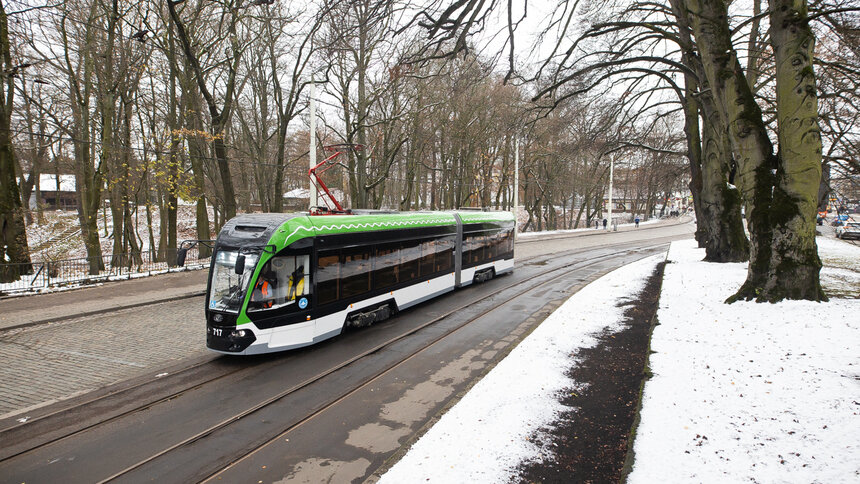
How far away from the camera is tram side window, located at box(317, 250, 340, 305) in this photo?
8.64m

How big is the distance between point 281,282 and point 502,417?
15.1 feet

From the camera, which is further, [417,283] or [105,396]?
[417,283]

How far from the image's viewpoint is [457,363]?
8.04 metres

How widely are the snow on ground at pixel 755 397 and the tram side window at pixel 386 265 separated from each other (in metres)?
5.96

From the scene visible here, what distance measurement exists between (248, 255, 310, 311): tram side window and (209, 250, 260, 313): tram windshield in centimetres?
22

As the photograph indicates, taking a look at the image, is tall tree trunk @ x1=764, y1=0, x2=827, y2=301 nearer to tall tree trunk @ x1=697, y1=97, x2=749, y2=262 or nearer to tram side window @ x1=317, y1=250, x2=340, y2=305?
tall tree trunk @ x1=697, y1=97, x2=749, y2=262

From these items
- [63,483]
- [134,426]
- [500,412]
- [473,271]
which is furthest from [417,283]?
[63,483]

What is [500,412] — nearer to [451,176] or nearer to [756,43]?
[756,43]

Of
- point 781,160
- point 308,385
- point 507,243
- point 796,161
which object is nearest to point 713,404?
point 308,385

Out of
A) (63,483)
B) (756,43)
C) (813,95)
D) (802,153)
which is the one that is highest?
(756,43)

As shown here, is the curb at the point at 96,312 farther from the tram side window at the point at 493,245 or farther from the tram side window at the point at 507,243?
the tram side window at the point at 507,243

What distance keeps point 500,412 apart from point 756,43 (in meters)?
16.5

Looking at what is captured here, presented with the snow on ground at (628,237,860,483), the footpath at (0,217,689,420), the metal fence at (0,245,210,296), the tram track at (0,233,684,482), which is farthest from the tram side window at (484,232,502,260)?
the metal fence at (0,245,210,296)

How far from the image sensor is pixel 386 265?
10.6 metres
